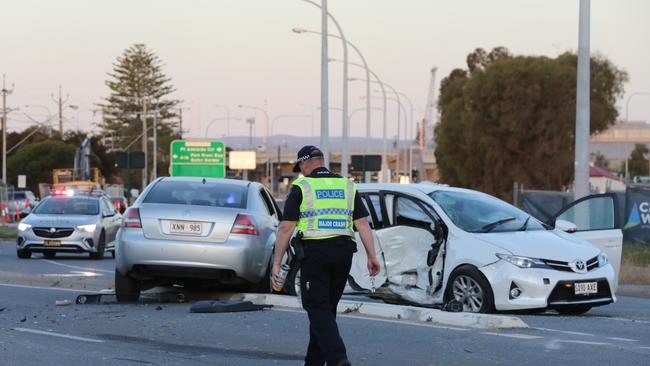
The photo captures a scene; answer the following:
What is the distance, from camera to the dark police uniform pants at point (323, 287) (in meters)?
8.77

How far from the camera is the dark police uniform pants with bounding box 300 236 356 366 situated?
8.77 m

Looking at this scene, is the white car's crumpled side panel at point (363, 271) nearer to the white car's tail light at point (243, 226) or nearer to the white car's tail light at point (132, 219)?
the white car's tail light at point (243, 226)

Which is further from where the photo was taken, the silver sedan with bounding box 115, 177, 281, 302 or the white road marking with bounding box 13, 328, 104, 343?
the silver sedan with bounding box 115, 177, 281, 302

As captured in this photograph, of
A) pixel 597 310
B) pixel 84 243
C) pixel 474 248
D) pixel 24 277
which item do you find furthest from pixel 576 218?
pixel 84 243

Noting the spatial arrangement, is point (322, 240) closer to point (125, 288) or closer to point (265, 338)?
point (265, 338)

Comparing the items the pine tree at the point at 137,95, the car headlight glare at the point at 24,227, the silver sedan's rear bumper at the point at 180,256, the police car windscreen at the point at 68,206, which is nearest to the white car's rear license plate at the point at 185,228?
the silver sedan's rear bumper at the point at 180,256

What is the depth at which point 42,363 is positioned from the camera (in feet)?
32.2

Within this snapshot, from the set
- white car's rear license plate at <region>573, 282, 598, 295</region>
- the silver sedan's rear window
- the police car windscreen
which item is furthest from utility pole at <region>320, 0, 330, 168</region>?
white car's rear license plate at <region>573, 282, 598, 295</region>

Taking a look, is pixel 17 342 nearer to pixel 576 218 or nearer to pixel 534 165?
pixel 576 218

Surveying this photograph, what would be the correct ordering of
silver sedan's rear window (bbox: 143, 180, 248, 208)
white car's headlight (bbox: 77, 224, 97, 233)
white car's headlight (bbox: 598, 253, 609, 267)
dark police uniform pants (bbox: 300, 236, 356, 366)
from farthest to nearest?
white car's headlight (bbox: 77, 224, 97, 233)
silver sedan's rear window (bbox: 143, 180, 248, 208)
white car's headlight (bbox: 598, 253, 609, 267)
dark police uniform pants (bbox: 300, 236, 356, 366)

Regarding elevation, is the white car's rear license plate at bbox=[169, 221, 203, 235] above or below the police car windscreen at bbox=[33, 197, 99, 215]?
above

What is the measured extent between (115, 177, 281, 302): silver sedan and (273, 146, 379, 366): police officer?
5.61 metres

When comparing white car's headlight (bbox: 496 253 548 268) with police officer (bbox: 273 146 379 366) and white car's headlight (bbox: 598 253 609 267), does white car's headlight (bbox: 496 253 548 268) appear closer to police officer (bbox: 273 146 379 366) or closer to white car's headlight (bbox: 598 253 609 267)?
white car's headlight (bbox: 598 253 609 267)

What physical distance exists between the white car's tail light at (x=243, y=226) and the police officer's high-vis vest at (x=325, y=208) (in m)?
5.86
